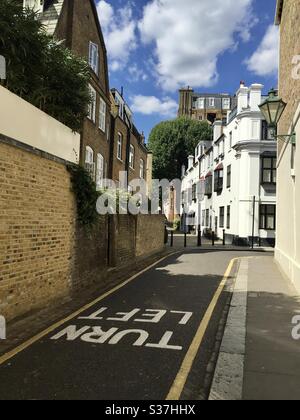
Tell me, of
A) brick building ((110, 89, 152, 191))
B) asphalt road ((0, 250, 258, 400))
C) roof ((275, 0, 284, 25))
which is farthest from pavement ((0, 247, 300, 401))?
brick building ((110, 89, 152, 191))

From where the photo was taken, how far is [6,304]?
253 inches

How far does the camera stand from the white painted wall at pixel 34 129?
636cm

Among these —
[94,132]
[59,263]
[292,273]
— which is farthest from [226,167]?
[59,263]

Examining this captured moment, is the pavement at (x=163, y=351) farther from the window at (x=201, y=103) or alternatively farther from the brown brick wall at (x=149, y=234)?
the window at (x=201, y=103)

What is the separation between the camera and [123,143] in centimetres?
2791

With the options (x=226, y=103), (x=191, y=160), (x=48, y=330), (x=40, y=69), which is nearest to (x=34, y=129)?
(x=40, y=69)

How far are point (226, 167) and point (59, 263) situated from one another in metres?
28.2

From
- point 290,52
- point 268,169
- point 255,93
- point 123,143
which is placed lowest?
point 268,169

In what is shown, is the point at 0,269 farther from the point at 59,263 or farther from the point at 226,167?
the point at 226,167

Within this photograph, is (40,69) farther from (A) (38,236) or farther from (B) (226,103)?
(B) (226,103)

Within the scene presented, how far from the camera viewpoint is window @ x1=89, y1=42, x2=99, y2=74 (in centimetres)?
2052

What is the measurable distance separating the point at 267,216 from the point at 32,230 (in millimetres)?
25363

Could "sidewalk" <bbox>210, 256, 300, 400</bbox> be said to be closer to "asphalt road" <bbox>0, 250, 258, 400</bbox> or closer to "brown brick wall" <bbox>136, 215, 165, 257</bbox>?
"asphalt road" <bbox>0, 250, 258, 400</bbox>
